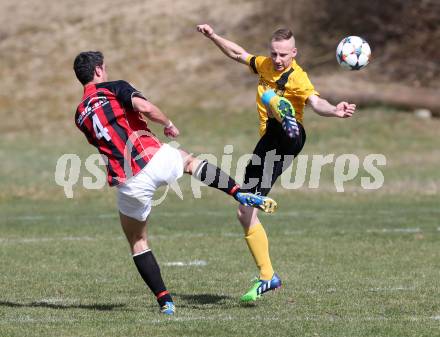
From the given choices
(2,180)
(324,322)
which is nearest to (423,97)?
(2,180)

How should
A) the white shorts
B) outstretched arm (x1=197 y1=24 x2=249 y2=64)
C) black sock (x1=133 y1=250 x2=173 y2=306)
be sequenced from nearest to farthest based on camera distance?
1. the white shorts
2. black sock (x1=133 y1=250 x2=173 y2=306)
3. outstretched arm (x1=197 y1=24 x2=249 y2=64)

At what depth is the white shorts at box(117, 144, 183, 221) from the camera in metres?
8.13

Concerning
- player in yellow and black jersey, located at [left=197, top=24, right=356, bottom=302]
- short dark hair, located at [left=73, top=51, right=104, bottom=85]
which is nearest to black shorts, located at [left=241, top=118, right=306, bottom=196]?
player in yellow and black jersey, located at [left=197, top=24, right=356, bottom=302]

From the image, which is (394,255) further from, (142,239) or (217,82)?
(217,82)

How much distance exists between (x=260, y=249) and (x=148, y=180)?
1492 millimetres

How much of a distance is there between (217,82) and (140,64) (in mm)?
3895

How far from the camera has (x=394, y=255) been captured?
482 inches

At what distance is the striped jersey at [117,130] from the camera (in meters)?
8.16

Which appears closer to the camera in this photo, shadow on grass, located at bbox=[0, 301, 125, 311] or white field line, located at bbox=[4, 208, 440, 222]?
shadow on grass, located at bbox=[0, 301, 125, 311]

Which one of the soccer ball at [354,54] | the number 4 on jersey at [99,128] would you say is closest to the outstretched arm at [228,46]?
the soccer ball at [354,54]

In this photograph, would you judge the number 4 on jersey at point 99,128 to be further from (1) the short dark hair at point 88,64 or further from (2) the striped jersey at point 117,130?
(1) the short dark hair at point 88,64

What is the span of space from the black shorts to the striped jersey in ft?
3.85

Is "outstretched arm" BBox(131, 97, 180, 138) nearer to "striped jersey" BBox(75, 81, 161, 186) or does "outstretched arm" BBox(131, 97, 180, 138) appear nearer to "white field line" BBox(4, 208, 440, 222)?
"striped jersey" BBox(75, 81, 161, 186)

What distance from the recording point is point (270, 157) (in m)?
9.08
